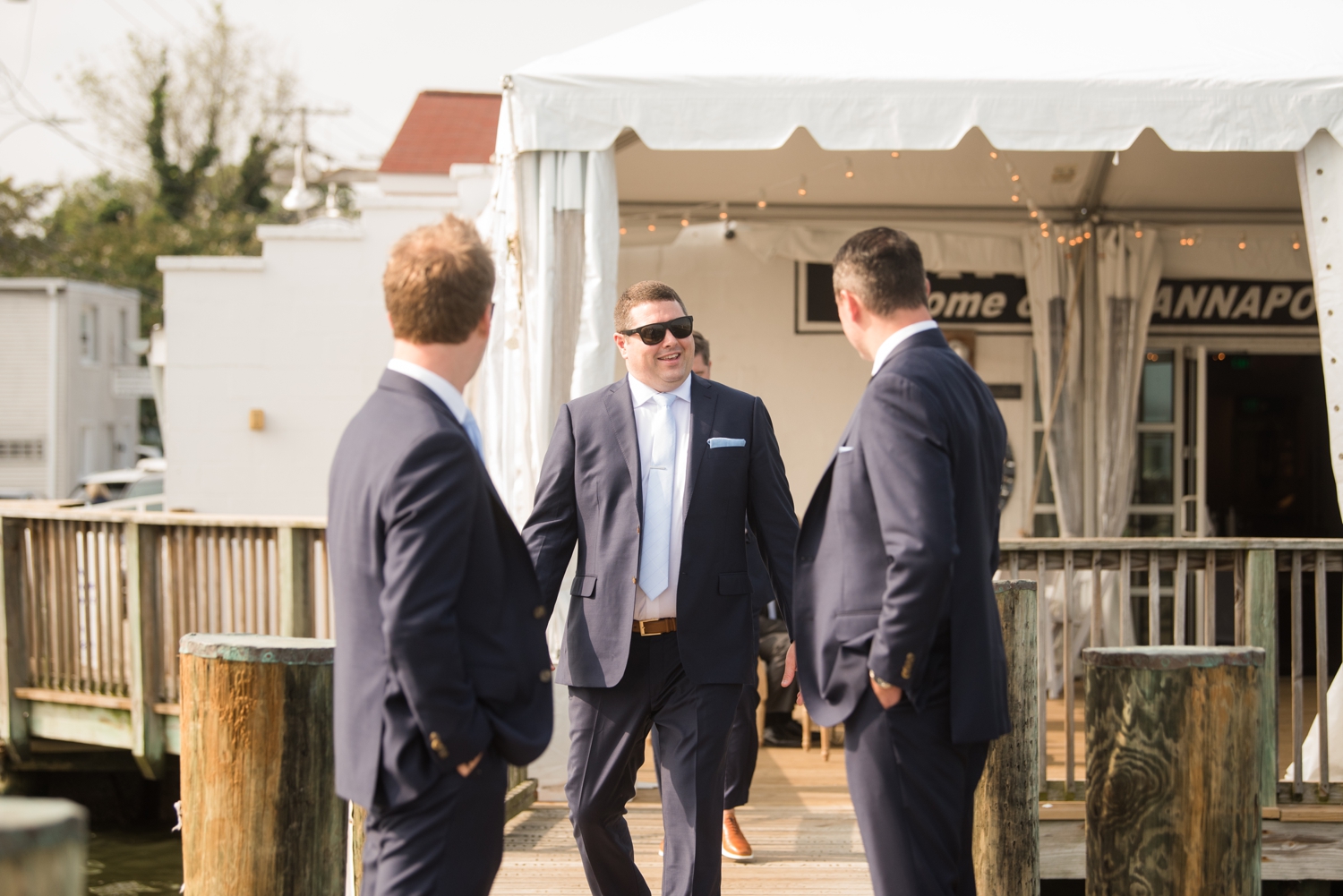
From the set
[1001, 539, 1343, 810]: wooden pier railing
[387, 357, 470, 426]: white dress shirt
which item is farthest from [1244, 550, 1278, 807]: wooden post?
[387, 357, 470, 426]: white dress shirt

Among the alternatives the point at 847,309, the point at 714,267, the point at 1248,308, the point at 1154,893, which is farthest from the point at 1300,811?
the point at 714,267

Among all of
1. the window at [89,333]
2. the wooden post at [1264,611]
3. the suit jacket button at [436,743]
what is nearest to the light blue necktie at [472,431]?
the suit jacket button at [436,743]

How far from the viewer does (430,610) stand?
7.13 feet

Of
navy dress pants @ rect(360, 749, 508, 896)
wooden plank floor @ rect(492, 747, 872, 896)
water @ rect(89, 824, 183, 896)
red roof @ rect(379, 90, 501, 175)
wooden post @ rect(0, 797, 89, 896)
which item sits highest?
red roof @ rect(379, 90, 501, 175)

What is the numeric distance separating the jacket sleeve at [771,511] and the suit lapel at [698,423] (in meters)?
0.15

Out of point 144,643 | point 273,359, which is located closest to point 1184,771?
point 144,643

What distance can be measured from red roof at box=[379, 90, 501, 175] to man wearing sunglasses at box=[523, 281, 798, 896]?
434 inches

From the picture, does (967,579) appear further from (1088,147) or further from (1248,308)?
(1248,308)

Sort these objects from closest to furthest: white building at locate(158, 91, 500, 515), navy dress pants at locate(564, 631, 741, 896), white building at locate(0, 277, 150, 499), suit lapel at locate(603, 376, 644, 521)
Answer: navy dress pants at locate(564, 631, 741, 896)
suit lapel at locate(603, 376, 644, 521)
white building at locate(158, 91, 500, 515)
white building at locate(0, 277, 150, 499)

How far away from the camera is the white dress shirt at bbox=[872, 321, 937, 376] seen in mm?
2699

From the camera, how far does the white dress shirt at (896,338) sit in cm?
270

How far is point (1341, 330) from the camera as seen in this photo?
16.9 ft

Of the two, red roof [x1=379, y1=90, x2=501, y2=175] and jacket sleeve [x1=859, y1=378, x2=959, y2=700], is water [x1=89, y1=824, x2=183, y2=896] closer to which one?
jacket sleeve [x1=859, y1=378, x2=959, y2=700]

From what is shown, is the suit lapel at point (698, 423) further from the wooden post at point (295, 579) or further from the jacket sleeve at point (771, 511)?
the wooden post at point (295, 579)
